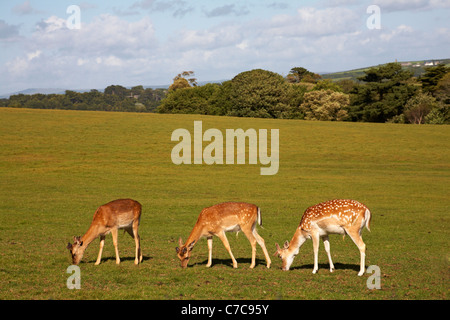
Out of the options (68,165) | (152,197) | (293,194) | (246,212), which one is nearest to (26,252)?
(246,212)

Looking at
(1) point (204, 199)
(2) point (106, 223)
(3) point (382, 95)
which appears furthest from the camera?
(3) point (382, 95)

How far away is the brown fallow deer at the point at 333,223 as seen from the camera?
13.0 meters

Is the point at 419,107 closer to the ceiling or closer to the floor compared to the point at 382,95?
closer to the floor

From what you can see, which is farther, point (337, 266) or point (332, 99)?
point (332, 99)

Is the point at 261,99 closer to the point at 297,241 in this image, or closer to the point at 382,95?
the point at 382,95

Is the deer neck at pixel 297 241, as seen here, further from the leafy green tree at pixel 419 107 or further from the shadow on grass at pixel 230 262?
the leafy green tree at pixel 419 107

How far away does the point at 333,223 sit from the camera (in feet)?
43.2

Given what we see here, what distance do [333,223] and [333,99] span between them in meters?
93.4

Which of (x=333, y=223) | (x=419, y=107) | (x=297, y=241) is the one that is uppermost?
(x=419, y=107)

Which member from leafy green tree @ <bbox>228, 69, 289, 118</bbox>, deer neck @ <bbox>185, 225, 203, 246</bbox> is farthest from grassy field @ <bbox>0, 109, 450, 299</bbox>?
leafy green tree @ <bbox>228, 69, 289, 118</bbox>

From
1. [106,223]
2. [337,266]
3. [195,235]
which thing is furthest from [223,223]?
[337,266]

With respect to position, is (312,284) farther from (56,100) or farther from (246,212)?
(56,100)

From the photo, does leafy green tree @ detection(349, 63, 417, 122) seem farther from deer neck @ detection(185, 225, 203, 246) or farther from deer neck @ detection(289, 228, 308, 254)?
deer neck @ detection(185, 225, 203, 246)
